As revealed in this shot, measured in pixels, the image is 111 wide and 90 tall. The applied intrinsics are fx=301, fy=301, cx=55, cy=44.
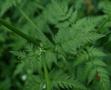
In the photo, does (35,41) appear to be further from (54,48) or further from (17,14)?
(17,14)

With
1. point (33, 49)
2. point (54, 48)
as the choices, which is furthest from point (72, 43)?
point (33, 49)

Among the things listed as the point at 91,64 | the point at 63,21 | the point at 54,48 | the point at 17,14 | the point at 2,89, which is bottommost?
the point at 2,89

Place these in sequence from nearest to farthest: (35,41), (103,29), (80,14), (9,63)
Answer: (35,41) → (103,29) → (80,14) → (9,63)

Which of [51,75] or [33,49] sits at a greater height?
[33,49]

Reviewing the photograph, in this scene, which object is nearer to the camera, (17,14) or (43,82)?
(43,82)

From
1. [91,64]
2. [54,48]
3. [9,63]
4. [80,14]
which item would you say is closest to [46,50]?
[54,48]

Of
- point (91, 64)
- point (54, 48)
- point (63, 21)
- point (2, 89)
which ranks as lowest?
point (2, 89)

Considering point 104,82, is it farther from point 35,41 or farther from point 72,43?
point 35,41

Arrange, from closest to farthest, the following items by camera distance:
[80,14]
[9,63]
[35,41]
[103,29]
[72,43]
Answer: [72,43]
[35,41]
[103,29]
[80,14]
[9,63]

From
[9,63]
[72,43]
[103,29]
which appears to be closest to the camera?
[72,43]
